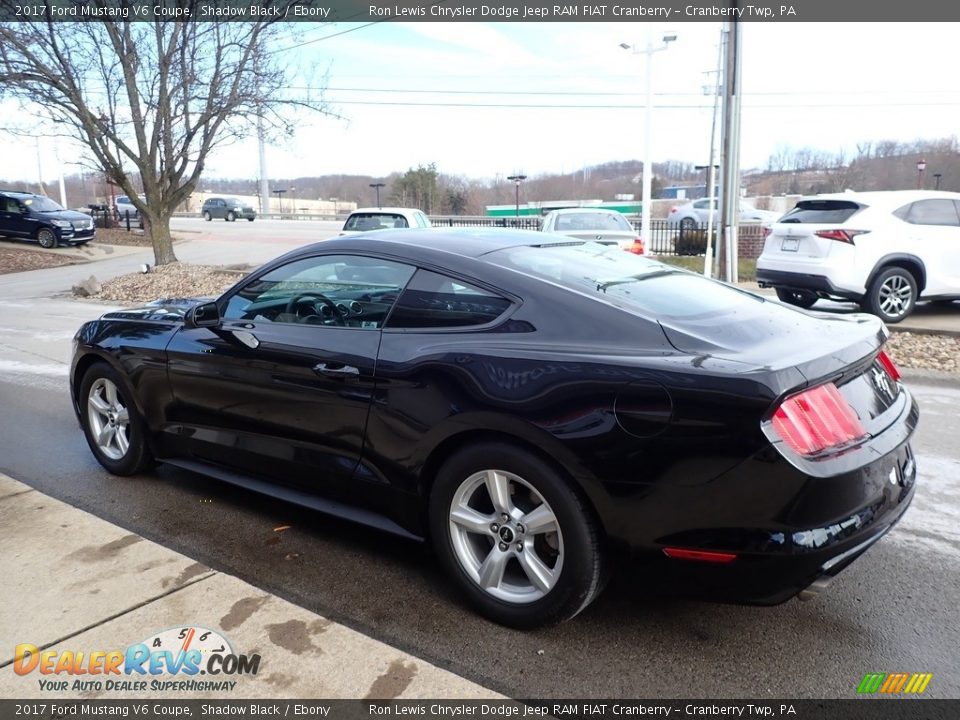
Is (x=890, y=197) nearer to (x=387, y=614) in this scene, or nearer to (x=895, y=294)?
(x=895, y=294)

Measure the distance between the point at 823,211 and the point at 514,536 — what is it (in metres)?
9.05

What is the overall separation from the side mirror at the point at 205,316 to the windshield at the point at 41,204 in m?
27.2

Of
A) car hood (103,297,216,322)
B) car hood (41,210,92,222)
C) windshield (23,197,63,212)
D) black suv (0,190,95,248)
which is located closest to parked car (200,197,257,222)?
windshield (23,197,63,212)

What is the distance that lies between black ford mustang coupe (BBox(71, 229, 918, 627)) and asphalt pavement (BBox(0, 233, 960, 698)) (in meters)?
0.27

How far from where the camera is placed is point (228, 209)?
176 feet

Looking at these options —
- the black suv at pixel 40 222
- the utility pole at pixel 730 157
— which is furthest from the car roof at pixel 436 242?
the black suv at pixel 40 222

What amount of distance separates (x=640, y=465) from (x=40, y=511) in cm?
329

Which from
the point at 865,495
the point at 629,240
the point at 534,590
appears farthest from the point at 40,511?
the point at 629,240

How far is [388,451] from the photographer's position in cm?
314

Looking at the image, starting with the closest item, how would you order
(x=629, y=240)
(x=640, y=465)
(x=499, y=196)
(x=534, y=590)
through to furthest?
(x=640, y=465) → (x=534, y=590) → (x=629, y=240) → (x=499, y=196)

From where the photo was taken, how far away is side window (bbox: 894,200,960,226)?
9938 mm

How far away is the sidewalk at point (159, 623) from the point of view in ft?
8.11

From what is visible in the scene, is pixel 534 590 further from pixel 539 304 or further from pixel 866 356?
pixel 866 356

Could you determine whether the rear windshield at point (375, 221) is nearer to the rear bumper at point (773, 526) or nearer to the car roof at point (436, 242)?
the car roof at point (436, 242)
